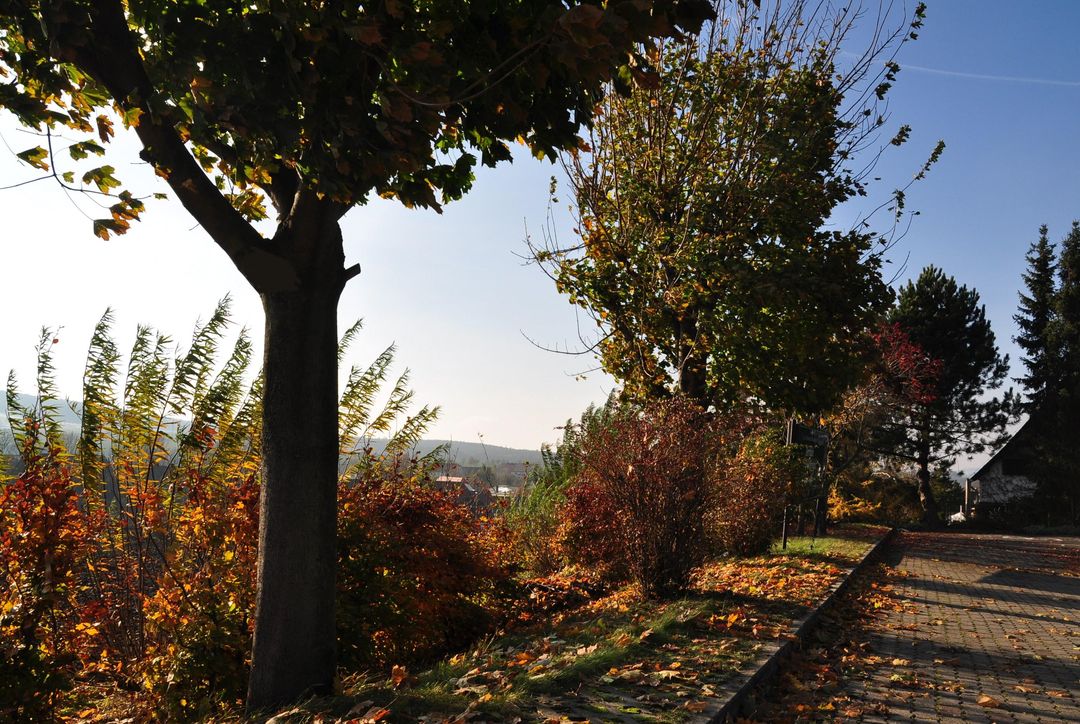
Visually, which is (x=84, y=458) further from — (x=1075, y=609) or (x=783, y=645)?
(x=1075, y=609)

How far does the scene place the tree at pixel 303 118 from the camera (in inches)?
193

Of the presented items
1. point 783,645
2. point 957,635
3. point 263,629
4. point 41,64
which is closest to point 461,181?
point 41,64

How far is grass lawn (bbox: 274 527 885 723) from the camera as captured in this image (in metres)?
4.60

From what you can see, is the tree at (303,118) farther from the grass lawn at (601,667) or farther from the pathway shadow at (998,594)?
the pathway shadow at (998,594)

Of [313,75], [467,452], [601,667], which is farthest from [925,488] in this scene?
[313,75]

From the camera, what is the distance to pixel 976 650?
773 cm

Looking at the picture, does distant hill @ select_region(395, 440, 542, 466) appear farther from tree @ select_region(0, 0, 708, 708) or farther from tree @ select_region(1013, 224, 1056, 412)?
tree @ select_region(1013, 224, 1056, 412)

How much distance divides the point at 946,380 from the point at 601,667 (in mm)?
40708

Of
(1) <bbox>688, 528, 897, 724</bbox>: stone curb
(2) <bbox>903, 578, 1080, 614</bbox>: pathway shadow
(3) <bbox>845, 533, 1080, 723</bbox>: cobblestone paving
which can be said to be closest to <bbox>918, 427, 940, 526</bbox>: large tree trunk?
(3) <bbox>845, 533, 1080, 723</bbox>: cobblestone paving

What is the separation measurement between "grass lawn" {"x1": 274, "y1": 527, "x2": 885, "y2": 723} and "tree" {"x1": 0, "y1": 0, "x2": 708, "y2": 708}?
788mm

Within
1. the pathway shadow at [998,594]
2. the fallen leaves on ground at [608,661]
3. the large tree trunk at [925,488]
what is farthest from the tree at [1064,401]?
the fallen leaves on ground at [608,661]

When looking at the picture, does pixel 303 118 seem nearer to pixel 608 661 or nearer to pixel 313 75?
pixel 313 75

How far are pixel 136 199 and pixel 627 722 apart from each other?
186 inches

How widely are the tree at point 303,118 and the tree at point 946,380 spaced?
38.6m
